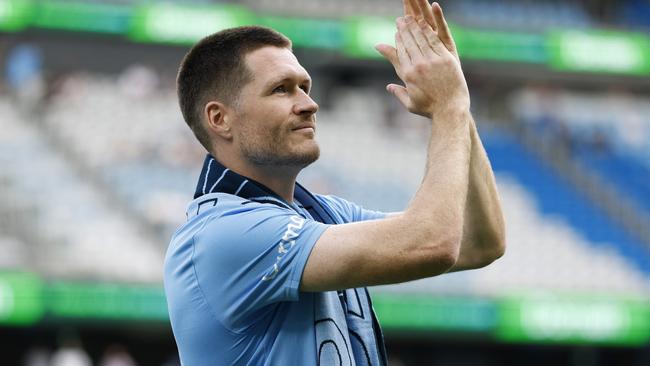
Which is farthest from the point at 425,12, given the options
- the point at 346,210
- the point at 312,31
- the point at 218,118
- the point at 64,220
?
the point at 312,31

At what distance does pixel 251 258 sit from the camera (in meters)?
2.95

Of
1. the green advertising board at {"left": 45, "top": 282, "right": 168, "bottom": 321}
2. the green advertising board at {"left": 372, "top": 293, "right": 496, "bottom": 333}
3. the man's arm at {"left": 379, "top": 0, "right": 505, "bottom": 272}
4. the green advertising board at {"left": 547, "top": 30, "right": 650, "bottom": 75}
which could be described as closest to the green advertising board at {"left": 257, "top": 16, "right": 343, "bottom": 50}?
the green advertising board at {"left": 547, "top": 30, "right": 650, "bottom": 75}

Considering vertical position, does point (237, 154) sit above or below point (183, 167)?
below

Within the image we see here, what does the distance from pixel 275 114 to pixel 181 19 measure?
1798cm

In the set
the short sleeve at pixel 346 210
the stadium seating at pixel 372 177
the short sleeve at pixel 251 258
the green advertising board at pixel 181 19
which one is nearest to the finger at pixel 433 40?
the short sleeve at pixel 251 258

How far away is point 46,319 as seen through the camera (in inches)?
602

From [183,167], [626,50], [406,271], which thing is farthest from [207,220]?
[626,50]

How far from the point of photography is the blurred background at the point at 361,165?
1655 cm

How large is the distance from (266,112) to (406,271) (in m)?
0.57

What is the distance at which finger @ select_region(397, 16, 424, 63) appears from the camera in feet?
9.84

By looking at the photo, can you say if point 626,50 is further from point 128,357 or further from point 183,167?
point 128,357

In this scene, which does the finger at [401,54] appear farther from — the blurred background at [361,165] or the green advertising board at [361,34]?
the green advertising board at [361,34]

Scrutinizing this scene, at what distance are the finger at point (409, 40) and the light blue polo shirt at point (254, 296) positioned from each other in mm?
461

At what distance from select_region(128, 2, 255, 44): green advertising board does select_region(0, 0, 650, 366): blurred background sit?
0.03 m
